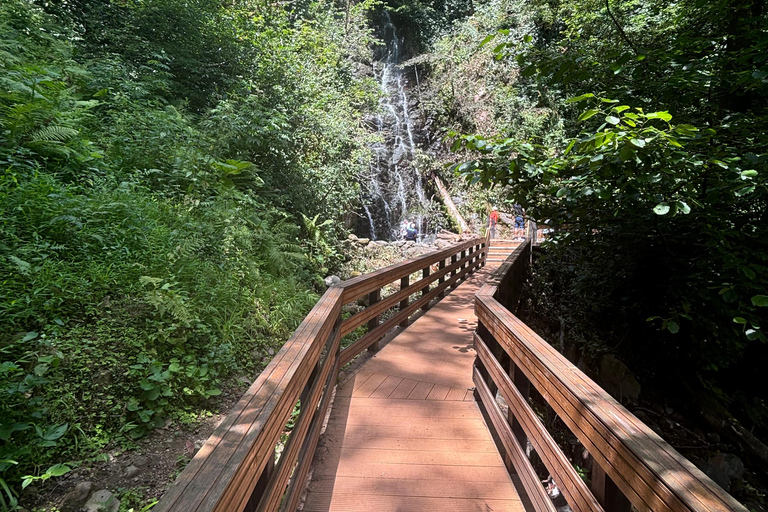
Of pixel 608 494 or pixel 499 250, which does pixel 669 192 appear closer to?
pixel 608 494

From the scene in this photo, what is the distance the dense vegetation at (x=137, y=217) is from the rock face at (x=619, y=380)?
4504mm

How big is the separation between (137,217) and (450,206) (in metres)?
15.3

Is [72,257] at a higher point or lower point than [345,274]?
higher

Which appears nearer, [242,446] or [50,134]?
[242,446]

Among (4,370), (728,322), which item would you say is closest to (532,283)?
(728,322)

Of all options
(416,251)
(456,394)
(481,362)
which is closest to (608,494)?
(481,362)

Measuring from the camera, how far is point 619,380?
5.54 metres

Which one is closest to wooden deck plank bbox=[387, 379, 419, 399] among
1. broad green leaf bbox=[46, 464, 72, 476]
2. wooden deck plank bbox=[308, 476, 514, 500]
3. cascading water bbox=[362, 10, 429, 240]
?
wooden deck plank bbox=[308, 476, 514, 500]

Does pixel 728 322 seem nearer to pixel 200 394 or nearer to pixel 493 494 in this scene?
pixel 493 494

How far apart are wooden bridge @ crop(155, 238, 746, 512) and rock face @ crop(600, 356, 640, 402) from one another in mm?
1323

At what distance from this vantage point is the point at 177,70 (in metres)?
8.50

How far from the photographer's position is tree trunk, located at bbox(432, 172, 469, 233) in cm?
1773

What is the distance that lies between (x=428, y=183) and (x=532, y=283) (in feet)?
37.3

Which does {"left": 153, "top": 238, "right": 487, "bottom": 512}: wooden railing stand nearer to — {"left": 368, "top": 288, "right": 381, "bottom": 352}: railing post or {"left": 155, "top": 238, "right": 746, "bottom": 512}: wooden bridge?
{"left": 155, "top": 238, "right": 746, "bottom": 512}: wooden bridge
